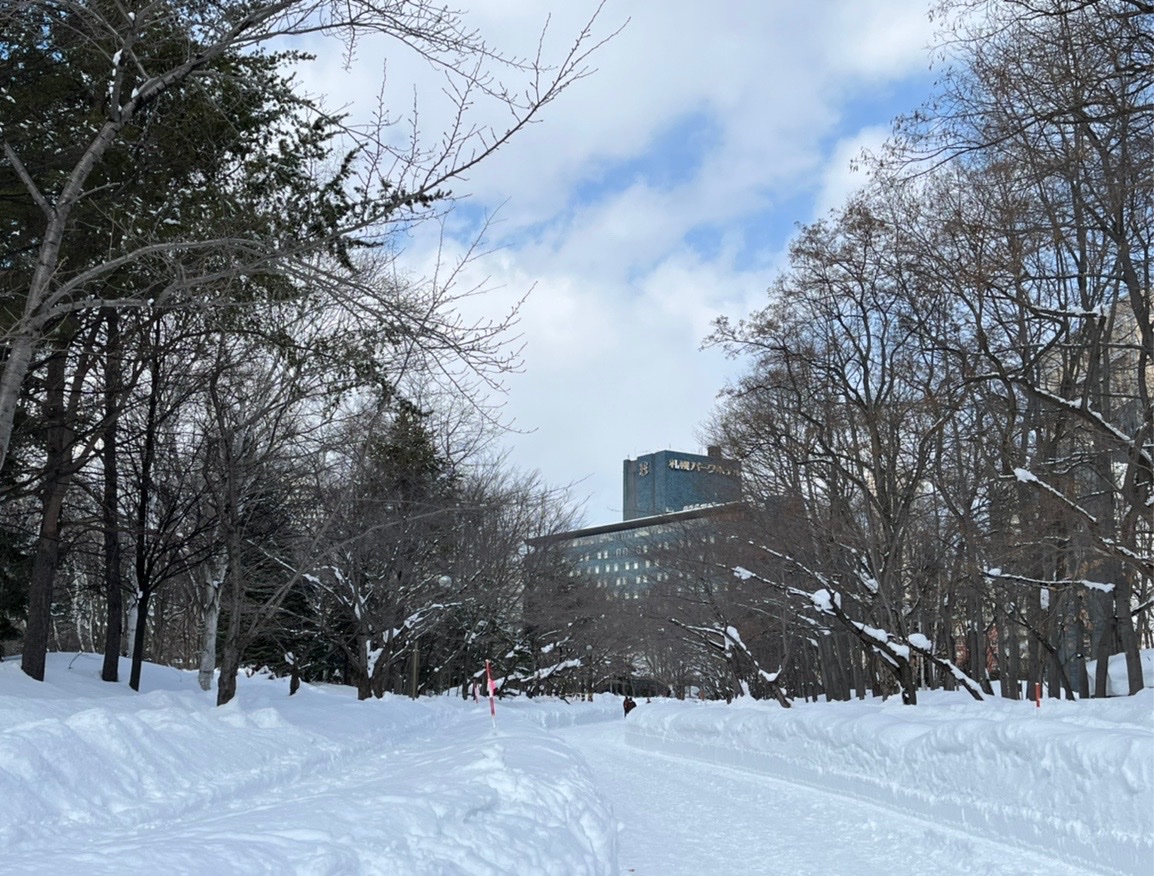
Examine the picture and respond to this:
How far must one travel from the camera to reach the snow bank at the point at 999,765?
9.79 m

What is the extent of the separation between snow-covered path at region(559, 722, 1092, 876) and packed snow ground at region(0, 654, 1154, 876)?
0.16 ft

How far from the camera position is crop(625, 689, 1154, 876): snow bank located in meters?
9.79

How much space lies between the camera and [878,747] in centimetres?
1595

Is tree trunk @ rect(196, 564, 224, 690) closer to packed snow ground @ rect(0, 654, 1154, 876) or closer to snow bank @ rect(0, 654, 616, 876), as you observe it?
packed snow ground @ rect(0, 654, 1154, 876)

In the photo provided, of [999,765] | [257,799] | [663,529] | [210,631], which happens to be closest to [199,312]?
[257,799]

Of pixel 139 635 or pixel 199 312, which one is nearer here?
pixel 199 312

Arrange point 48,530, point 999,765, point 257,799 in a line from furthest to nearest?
point 48,530, point 999,765, point 257,799

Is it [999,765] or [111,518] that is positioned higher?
[111,518]

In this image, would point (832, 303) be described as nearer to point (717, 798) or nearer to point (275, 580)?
point (717, 798)

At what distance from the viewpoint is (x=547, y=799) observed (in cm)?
941

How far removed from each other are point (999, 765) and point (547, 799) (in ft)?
20.0

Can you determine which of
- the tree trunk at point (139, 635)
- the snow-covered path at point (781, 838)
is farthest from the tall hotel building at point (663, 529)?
the tree trunk at point (139, 635)

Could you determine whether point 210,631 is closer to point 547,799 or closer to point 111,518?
point 111,518

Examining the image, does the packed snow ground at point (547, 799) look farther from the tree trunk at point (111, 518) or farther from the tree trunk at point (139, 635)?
the tree trunk at point (111, 518)
